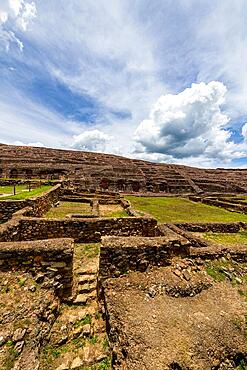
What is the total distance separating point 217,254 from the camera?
642cm

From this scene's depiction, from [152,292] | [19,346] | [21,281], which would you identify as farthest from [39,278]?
[152,292]

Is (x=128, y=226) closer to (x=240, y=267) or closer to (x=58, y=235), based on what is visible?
(x=58, y=235)

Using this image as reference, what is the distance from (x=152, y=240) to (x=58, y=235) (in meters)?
4.89

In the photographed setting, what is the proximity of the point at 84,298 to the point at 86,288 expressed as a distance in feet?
1.23

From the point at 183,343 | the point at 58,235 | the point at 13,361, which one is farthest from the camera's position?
the point at 58,235

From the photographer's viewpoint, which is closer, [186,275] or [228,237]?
[186,275]

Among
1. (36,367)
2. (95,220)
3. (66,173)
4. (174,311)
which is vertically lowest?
(36,367)

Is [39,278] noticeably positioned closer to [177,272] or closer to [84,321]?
[84,321]

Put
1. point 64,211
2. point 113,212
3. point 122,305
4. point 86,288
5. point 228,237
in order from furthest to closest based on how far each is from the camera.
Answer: point 113,212 → point 64,211 → point 228,237 → point 86,288 → point 122,305

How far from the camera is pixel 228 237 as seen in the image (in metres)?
10.2

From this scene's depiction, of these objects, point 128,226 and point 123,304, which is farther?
point 128,226

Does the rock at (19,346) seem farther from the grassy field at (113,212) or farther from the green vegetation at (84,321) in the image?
the grassy field at (113,212)

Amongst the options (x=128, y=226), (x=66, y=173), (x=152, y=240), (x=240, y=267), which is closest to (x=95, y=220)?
(x=128, y=226)

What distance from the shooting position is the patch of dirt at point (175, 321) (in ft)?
10.1
